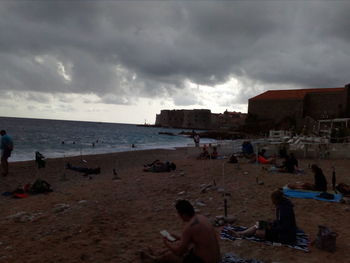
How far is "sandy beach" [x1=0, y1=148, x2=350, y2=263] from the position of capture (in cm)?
467

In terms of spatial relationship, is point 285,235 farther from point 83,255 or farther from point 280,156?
point 280,156

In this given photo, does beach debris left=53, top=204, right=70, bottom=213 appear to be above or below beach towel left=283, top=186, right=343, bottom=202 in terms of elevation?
below

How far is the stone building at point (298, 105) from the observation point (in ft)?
169

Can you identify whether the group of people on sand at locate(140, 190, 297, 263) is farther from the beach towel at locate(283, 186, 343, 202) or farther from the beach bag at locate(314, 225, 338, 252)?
the beach towel at locate(283, 186, 343, 202)

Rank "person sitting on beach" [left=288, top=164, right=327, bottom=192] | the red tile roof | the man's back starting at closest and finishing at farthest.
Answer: the man's back, "person sitting on beach" [left=288, top=164, right=327, bottom=192], the red tile roof

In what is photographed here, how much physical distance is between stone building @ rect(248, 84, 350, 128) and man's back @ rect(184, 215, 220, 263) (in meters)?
52.6

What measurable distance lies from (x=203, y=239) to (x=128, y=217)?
3.42 m

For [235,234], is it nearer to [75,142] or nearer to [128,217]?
[128,217]

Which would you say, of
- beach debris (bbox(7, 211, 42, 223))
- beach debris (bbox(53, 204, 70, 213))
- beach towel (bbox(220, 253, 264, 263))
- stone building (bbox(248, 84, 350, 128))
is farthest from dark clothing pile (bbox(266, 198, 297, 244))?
stone building (bbox(248, 84, 350, 128))

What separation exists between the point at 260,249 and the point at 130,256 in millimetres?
2093

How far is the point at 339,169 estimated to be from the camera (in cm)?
1291

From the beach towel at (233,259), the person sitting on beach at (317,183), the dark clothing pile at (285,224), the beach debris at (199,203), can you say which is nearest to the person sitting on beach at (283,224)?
the dark clothing pile at (285,224)

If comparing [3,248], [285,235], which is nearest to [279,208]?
[285,235]

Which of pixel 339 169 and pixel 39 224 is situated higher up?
pixel 339 169
